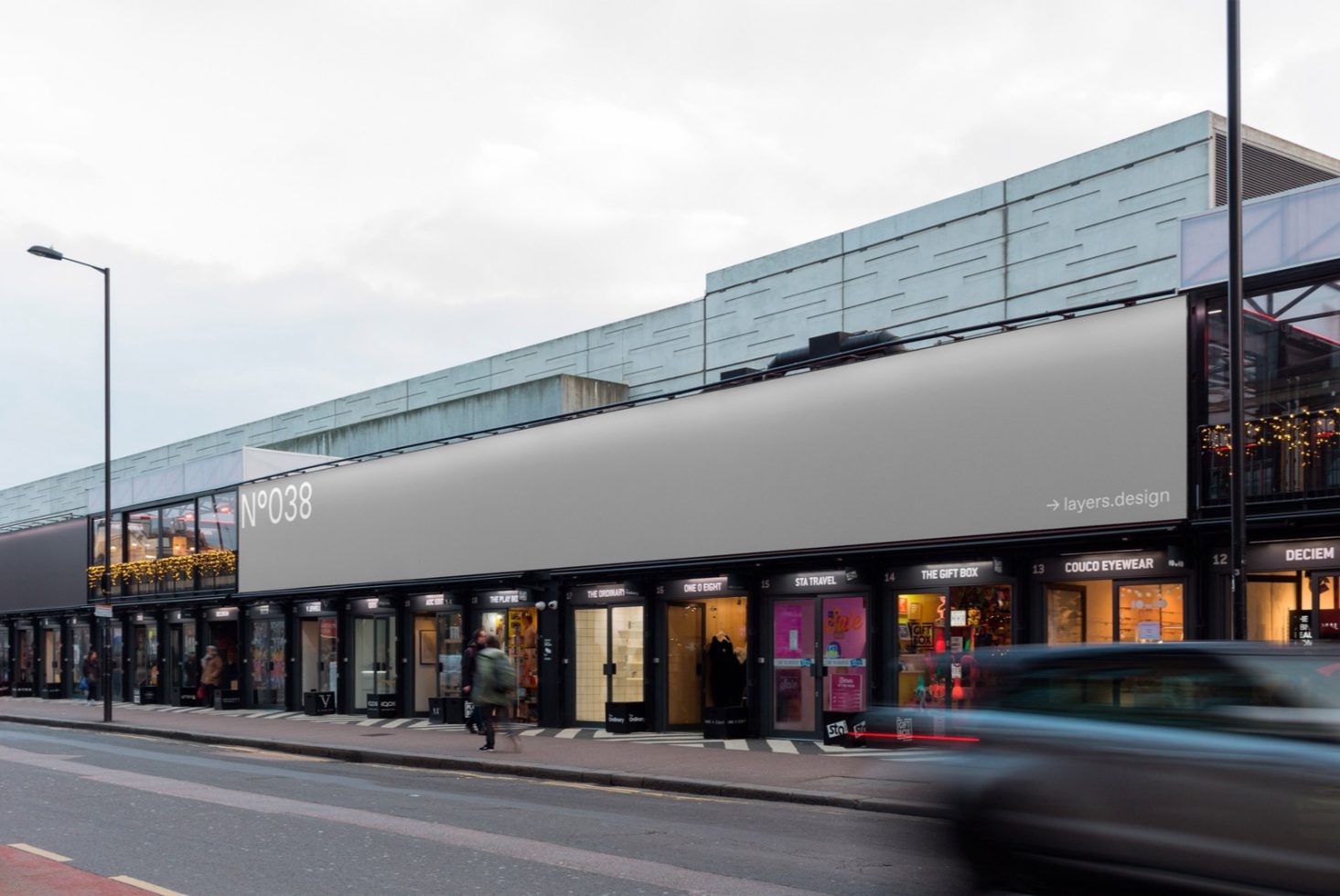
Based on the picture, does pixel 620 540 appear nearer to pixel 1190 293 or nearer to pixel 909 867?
pixel 1190 293

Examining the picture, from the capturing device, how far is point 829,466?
72.7 ft

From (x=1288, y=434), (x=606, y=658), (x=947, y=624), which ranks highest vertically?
(x=1288, y=434)

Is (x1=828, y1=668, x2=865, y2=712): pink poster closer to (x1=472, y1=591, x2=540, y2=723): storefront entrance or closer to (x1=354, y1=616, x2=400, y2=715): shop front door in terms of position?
(x1=472, y1=591, x2=540, y2=723): storefront entrance

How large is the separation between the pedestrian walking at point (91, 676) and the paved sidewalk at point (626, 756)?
1396cm

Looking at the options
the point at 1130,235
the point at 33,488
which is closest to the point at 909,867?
the point at 1130,235

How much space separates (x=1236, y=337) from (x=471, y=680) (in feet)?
50.8

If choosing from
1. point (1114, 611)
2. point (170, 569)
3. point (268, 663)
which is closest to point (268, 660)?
point (268, 663)

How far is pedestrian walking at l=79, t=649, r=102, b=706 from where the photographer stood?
45406 millimetres

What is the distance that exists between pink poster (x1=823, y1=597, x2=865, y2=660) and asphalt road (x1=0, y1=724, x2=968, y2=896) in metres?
6.41

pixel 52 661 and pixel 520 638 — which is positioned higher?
pixel 520 638

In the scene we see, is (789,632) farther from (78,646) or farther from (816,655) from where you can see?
(78,646)

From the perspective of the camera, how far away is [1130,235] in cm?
2922

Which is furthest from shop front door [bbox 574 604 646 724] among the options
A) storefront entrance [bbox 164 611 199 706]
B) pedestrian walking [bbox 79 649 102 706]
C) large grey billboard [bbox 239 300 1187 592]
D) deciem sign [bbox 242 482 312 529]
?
pedestrian walking [bbox 79 649 102 706]

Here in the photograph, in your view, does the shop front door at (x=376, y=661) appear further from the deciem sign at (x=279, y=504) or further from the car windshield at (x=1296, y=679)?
the car windshield at (x=1296, y=679)
